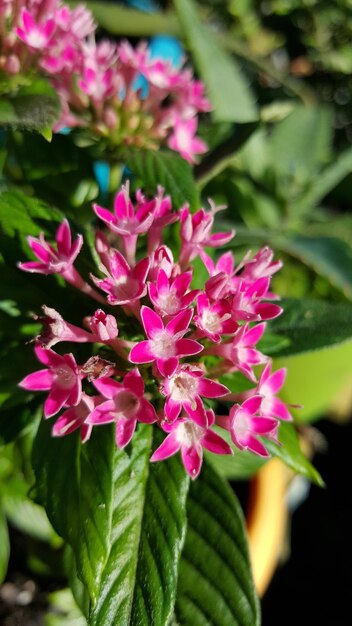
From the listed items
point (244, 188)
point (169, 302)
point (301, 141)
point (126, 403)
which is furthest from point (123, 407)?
point (301, 141)

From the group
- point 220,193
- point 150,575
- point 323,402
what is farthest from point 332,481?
point 150,575

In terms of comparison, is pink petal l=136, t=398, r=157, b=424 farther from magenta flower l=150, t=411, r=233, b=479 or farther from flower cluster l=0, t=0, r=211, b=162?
flower cluster l=0, t=0, r=211, b=162

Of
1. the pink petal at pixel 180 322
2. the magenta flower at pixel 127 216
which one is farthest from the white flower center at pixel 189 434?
the magenta flower at pixel 127 216

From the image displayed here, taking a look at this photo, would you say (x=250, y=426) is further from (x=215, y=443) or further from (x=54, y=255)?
(x=54, y=255)

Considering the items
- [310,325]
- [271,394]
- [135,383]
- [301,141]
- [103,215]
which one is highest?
[103,215]

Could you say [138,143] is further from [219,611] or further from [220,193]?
[219,611]
